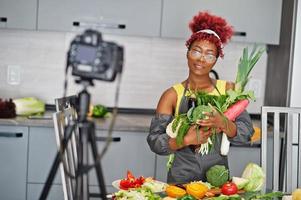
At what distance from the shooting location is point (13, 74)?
11.8ft

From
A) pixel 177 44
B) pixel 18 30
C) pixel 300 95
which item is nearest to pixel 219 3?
pixel 177 44

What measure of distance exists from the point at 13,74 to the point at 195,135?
1931 mm

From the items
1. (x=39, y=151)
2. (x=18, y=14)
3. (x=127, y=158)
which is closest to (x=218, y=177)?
(x=127, y=158)

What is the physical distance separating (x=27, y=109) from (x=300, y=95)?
66.1 inches

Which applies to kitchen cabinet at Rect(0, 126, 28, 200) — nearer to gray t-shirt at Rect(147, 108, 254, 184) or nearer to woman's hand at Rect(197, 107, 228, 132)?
gray t-shirt at Rect(147, 108, 254, 184)

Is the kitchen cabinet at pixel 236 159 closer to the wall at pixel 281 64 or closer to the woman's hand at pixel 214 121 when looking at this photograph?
the wall at pixel 281 64

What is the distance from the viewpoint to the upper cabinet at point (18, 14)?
3.25 metres

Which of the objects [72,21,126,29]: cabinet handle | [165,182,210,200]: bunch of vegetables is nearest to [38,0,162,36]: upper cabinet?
[72,21,126,29]: cabinet handle

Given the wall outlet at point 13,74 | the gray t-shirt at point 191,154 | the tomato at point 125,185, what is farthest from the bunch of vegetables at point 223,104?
the wall outlet at point 13,74

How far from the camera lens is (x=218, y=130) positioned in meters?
2.08

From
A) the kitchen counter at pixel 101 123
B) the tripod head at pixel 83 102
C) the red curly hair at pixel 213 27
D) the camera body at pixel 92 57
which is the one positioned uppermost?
the red curly hair at pixel 213 27

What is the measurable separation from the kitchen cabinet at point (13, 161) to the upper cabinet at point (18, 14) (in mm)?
649

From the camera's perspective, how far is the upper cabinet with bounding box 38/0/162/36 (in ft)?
10.7

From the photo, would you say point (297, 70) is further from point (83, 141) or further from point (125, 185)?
point (83, 141)
